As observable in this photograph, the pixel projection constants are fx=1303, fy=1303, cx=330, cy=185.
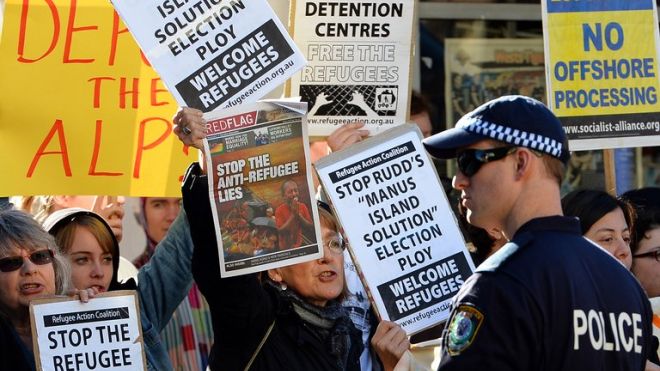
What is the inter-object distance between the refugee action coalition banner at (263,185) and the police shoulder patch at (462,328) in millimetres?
1205

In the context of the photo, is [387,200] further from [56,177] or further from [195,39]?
[56,177]

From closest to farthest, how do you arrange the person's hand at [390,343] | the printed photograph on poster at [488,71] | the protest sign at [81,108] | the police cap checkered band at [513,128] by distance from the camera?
the police cap checkered band at [513,128]
the person's hand at [390,343]
the protest sign at [81,108]
the printed photograph on poster at [488,71]

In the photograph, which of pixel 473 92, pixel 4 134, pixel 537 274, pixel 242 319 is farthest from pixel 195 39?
pixel 473 92

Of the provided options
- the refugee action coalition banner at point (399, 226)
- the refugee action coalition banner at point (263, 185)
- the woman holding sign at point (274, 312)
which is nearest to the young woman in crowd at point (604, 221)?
the refugee action coalition banner at point (399, 226)

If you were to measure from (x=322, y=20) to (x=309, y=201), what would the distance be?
4.07 ft

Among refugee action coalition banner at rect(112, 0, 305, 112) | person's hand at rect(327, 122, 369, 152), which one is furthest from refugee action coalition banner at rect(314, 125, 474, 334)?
person's hand at rect(327, 122, 369, 152)

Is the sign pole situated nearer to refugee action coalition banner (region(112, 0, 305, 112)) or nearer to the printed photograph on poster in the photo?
refugee action coalition banner (region(112, 0, 305, 112))

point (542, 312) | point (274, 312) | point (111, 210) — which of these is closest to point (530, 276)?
point (542, 312)

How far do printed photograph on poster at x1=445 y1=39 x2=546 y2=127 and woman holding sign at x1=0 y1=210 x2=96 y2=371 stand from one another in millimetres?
5060

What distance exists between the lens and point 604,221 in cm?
527

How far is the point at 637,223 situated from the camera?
565 centimetres

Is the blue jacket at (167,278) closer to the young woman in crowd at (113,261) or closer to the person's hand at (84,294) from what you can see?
the young woman in crowd at (113,261)

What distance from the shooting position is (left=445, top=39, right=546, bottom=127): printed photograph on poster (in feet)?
30.2

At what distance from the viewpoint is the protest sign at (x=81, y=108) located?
5.43 metres
